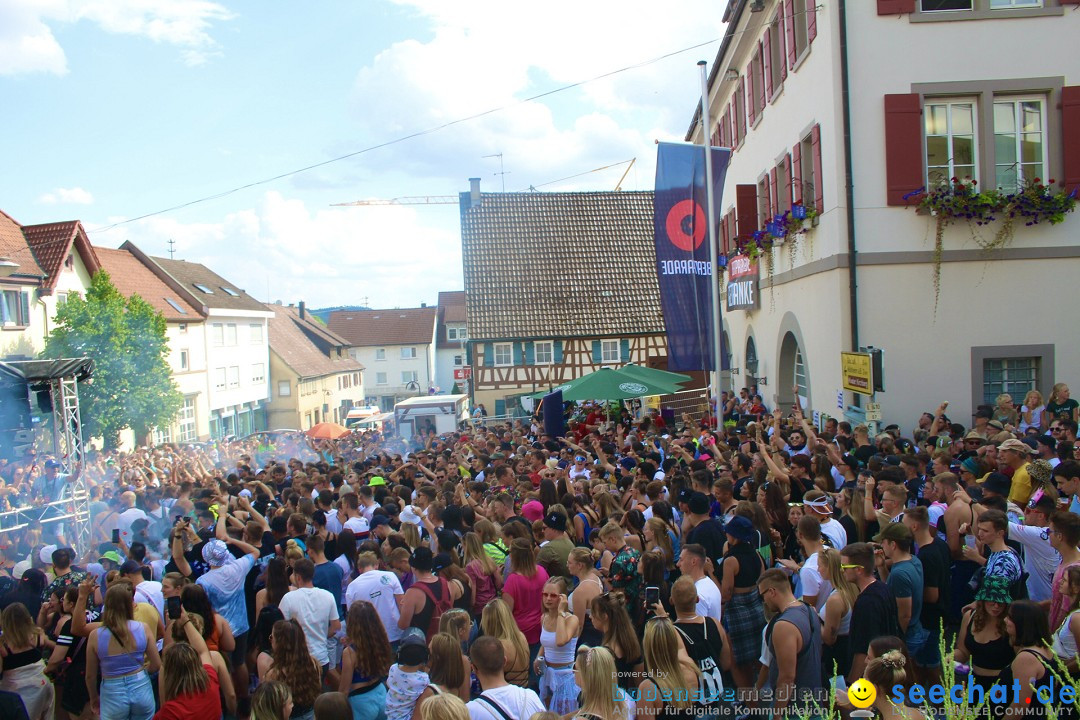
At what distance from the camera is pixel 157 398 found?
2992 cm

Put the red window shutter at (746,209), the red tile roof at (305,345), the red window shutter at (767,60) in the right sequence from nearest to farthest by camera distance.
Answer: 1. the red window shutter at (767,60)
2. the red window shutter at (746,209)
3. the red tile roof at (305,345)

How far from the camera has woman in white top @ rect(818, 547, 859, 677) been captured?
4988mm

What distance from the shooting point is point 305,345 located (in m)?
56.2

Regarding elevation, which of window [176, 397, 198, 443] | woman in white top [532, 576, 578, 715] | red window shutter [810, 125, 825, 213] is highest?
red window shutter [810, 125, 825, 213]

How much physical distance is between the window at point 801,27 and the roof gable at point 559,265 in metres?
23.0

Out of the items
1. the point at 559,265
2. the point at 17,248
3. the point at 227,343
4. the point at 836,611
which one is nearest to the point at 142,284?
the point at 227,343

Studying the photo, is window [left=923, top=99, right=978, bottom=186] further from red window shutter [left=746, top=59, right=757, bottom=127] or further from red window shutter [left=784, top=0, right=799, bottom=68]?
red window shutter [left=746, top=59, right=757, bottom=127]

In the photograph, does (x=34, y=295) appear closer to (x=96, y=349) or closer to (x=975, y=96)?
(x=96, y=349)

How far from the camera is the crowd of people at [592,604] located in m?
4.31

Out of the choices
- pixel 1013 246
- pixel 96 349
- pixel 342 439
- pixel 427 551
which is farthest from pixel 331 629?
pixel 96 349

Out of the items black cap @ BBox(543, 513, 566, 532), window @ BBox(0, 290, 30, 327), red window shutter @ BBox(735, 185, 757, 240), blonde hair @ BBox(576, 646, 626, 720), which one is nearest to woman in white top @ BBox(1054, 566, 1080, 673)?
blonde hair @ BBox(576, 646, 626, 720)

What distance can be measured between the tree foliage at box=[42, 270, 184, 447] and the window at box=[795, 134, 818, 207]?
23051 mm

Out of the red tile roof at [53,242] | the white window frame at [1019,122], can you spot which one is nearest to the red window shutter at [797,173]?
the white window frame at [1019,122]

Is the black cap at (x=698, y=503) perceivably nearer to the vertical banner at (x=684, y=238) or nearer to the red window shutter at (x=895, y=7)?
the vertical banner at (x=684, y=238)
